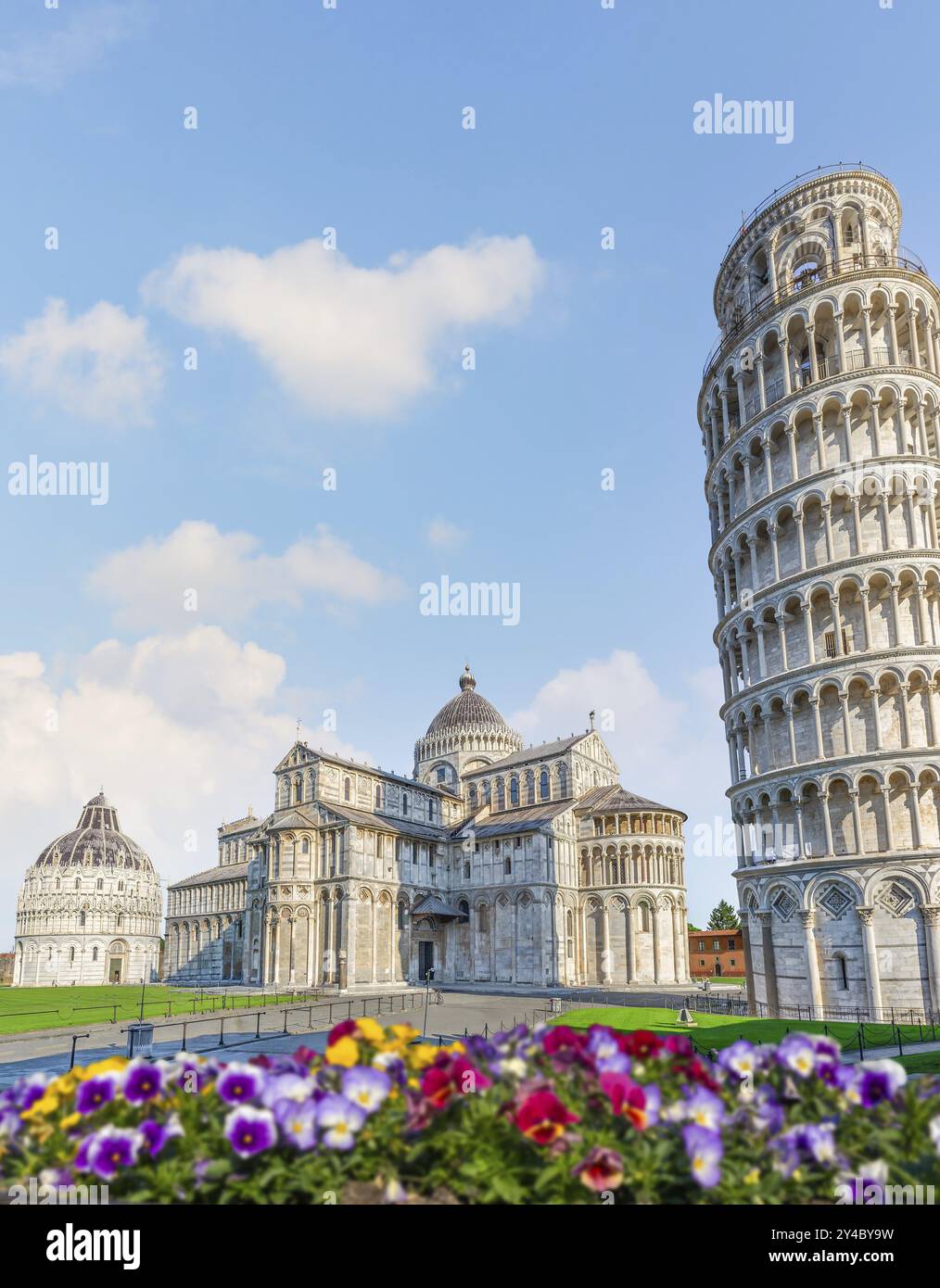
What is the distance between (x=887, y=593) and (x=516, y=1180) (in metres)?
36.4

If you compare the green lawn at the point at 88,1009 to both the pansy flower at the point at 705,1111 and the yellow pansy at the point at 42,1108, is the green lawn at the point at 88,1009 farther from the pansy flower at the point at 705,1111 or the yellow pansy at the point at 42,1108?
the pansy flower at the point at 705,1111

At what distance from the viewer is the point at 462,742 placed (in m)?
92.2

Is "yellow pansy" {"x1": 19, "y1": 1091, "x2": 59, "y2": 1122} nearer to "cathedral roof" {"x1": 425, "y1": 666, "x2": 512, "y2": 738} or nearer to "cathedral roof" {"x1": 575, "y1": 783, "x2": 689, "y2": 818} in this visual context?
"cathedral roof" {"x1": 575, "y1": 783, "x2": 689, "y2": 818}

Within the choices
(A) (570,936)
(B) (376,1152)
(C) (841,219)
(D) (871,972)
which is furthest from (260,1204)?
(A) (570,936)

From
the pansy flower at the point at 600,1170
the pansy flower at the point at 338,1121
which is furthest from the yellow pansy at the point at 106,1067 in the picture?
the pansy flower at the point at 600,1170

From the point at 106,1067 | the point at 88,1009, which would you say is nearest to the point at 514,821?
the point at 88,1009

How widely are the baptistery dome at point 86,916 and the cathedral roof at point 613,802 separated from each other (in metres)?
74.8

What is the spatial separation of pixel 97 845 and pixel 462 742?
63.7m

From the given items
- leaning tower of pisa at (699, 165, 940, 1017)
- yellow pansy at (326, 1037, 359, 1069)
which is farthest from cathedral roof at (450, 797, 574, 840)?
yellow pansy at (326, 1037, 359, 1069)

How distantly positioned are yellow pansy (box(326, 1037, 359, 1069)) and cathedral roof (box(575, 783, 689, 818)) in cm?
6894

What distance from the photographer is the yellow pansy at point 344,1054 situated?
457 cm

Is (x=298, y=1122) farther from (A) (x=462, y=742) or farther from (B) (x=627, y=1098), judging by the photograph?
(A) (x=462, y=742)

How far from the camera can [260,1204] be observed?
348cm

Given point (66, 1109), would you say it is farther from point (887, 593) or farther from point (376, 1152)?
point (887, 593)
